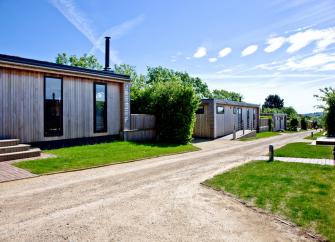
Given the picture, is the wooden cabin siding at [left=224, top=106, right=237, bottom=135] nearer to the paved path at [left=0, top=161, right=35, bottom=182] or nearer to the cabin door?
the cabin door

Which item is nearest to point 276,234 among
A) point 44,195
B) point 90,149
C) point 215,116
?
point 44,195

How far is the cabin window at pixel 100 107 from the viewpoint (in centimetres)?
1558

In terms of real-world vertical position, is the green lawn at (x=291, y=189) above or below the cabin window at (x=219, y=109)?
below

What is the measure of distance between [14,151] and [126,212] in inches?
313

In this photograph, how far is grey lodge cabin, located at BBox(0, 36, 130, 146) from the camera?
463 inches

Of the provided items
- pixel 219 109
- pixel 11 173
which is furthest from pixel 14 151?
pixel 219 109

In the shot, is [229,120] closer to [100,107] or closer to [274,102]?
[100,107]

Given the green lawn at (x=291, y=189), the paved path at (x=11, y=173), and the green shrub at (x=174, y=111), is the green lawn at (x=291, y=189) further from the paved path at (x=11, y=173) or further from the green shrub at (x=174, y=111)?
the green shrub at (x=174, y=111)

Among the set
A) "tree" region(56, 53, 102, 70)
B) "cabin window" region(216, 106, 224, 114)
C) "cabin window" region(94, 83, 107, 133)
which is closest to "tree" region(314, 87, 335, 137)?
"cabin window" region(216, 106, 224, 114)

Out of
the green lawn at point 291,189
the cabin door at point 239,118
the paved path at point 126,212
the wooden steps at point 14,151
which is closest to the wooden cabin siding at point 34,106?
the wooden steps at point 14,151

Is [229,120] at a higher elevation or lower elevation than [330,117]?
lower

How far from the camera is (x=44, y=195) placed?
6438mm

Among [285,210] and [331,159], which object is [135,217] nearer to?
[285,210]

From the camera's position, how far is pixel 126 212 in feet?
17.7
